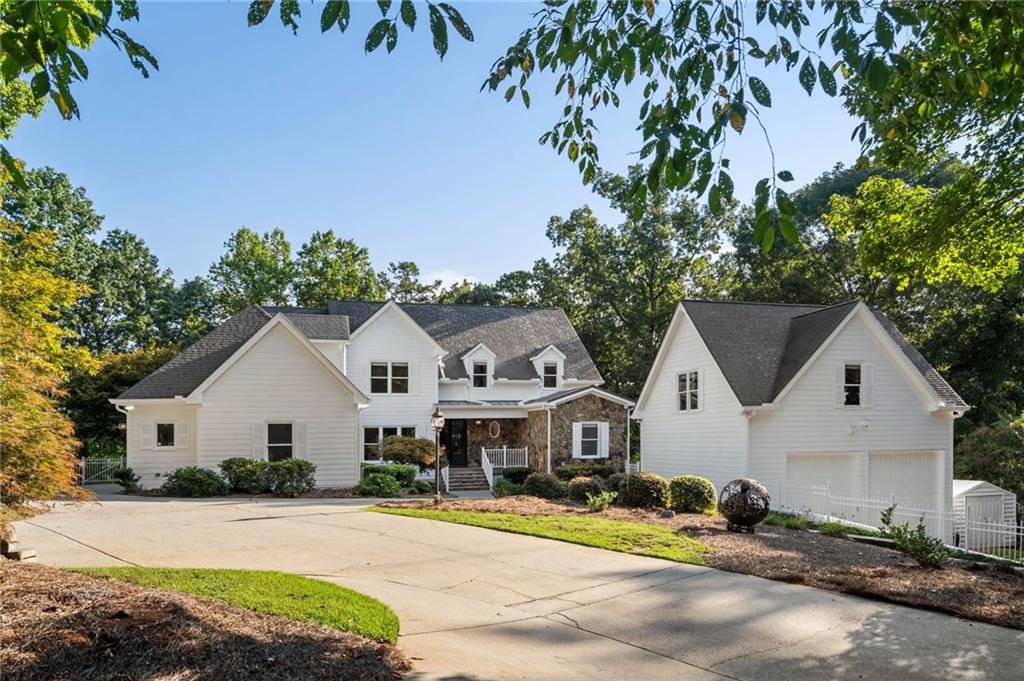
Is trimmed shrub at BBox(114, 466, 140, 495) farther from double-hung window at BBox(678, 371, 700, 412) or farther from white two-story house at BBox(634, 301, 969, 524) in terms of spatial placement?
double-hung window at BBox(678, 371, 700, 412)

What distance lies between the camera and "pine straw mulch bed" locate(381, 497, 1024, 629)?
26.7 ft

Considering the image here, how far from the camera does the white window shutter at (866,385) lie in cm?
2169

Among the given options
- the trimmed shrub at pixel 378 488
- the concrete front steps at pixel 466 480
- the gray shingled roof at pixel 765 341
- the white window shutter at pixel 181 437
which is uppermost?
the gray shingled roof at pixel 765 341

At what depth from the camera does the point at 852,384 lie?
21.7 meters

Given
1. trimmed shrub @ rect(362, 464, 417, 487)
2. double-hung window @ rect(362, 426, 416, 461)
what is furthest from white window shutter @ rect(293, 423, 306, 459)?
double-hung window @ rect(362, 426, 416, 461)

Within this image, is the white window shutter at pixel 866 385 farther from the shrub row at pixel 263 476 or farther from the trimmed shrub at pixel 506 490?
the shrub row at pixel 263 476

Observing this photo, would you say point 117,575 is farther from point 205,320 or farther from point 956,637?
point 205,320

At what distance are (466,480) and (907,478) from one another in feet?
49.6

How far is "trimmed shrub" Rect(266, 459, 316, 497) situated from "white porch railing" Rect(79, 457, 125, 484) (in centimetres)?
867

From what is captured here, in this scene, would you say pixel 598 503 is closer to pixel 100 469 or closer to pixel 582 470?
pixel 582 470

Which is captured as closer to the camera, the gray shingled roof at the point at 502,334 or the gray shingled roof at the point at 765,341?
the gray shingled roof at the point at 765,341

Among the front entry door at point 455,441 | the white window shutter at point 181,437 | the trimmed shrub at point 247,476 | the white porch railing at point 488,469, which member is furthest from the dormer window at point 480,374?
the white window shutter at point 181,437

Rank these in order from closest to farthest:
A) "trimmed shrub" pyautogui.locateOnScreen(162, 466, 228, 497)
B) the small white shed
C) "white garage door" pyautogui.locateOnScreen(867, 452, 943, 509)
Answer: "trimmed shrub" pyautogui.locateOnScreen(162, 466, 228, 497) < the small white shed < "white garage door" pyautogui.locateOnScreen(867, 452, 943, 509)

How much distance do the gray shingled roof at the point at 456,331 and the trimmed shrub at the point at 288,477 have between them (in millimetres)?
4896
